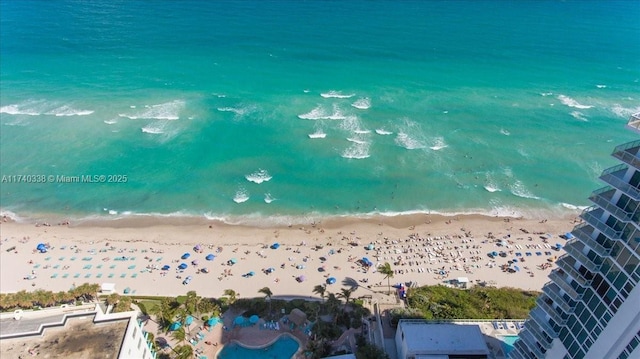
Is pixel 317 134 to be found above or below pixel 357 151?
above

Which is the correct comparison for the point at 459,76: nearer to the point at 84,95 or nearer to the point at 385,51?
the point at 385,51

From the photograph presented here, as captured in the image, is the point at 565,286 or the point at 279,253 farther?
the point at 279,253

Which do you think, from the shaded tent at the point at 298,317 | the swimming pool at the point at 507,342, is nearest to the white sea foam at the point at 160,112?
the shaded tent at the point at 298,317

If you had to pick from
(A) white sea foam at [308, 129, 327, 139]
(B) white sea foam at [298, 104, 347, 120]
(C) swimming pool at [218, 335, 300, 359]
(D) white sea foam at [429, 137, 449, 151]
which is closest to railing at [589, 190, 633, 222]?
(C) swimming pool at [218, 335, 300, 359]

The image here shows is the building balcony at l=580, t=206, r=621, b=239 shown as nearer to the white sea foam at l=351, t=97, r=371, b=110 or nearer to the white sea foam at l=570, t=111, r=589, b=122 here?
the white sea foam at l=351, t=97, r=371, b=110

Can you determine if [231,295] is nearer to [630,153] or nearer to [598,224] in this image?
[598,224]

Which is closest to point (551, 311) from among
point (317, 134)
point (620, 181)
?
point (620, 181)
